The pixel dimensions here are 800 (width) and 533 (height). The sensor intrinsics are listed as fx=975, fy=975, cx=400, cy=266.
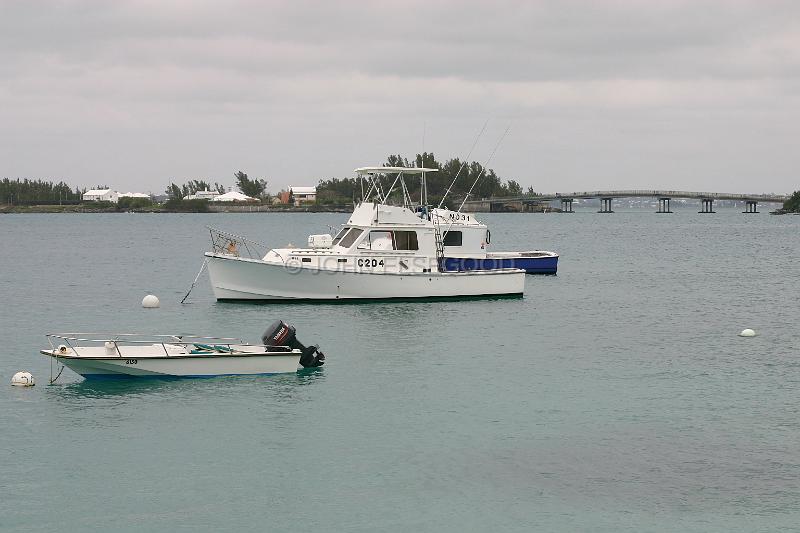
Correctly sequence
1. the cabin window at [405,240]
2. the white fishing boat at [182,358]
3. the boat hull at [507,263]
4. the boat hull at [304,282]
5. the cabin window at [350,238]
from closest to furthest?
the white fishing boat at [182,358] < the boat hull at [304,282] < the cabin window at [350,238] < the cabin window at [405,240] < the boat hull at [507,263]

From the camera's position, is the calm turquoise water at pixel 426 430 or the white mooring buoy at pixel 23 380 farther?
the white mooring buoy at pixel 23 380

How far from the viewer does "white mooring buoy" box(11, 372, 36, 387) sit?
27.6 m

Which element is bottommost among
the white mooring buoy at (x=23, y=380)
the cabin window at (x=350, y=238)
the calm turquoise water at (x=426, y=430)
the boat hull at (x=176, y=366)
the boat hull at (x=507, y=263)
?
the calm turquoise water at (x=426, y=430)

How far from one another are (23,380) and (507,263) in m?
34.5

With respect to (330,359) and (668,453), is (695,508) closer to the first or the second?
(668,453)

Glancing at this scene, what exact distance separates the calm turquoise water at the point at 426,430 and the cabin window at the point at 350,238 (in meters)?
2.92

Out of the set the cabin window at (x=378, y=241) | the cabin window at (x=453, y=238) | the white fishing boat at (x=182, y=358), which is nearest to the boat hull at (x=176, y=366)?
the white fishing boat at (x=182, y=358)

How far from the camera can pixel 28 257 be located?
297ft

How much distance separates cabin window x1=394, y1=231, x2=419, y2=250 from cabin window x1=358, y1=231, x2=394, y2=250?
0.29 metres

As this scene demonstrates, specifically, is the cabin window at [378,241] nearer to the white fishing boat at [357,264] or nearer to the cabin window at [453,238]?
the white fishing boat at [357,264]

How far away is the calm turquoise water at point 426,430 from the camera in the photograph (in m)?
18.4

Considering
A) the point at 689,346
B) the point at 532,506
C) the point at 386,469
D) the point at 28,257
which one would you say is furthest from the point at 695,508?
the point at 28,257

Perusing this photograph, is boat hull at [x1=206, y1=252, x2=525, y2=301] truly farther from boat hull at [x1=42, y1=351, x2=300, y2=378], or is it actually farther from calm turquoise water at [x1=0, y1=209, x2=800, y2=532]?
boat hull at [x1=42, y1=351, x2=300, y2=378]

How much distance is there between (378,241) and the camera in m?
44.2
